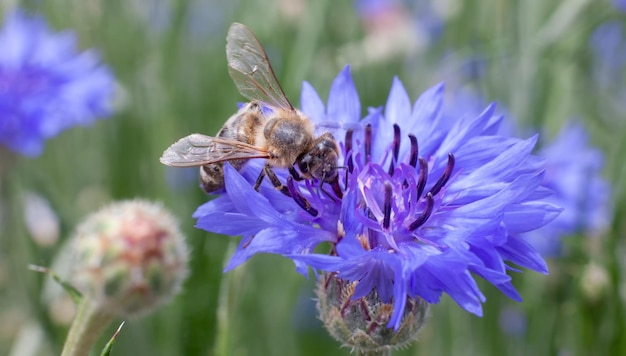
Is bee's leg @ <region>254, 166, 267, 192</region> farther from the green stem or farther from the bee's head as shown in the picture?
the green stem

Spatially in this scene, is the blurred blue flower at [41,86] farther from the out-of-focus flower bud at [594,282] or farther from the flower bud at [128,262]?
the out-of-focus flower bud at [594,282]

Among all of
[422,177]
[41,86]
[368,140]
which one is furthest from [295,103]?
[422,177]

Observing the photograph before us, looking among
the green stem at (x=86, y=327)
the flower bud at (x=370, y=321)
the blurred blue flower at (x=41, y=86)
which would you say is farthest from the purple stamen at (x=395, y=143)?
the blurred blue flower at (x=41, y=86)

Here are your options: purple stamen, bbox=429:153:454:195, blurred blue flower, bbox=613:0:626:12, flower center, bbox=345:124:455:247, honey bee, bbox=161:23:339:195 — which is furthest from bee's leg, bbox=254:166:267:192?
blurred blue flower, bbox=613:0:626:12

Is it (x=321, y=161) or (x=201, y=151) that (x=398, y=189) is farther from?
(x=201, y=151)

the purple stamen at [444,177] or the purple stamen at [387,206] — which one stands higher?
the purple stamen at [444,177]

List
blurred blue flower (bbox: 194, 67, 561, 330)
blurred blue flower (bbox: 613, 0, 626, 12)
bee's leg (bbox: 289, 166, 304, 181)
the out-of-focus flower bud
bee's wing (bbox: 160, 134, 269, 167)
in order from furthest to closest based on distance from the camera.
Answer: blurred blue flower (bbox: 613, 0, 626, 12), the out-of-focus flower bud, bee's leg (bbox: 289, 166, 304, 181), bee's wing (bbox: 160, 134, 269, 167), blurred blue flower (bbox: 194, 67, 561, 330)
